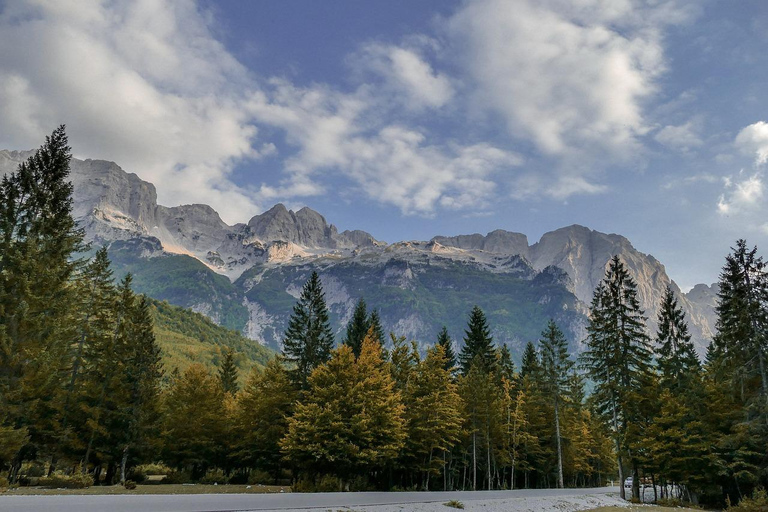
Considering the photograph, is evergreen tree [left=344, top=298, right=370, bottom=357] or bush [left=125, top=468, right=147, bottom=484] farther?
evergreen tree [left=344, top=298, right=370, bottom=357]

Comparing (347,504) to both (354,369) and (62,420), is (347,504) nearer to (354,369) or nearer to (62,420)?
(354,369)

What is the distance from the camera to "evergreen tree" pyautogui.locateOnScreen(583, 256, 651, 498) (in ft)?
130

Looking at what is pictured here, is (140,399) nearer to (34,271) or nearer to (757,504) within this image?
(34,271)

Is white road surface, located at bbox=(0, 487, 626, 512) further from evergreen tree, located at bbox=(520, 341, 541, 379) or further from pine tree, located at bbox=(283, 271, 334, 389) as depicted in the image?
evergreen tree, located at bbox=(520, 341, 541, 379)

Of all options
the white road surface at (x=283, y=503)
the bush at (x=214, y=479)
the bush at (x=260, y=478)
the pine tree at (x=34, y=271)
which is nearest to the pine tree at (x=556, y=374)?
the white road surface at (x=283, y=503)

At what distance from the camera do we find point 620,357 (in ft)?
132

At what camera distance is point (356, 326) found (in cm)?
5888

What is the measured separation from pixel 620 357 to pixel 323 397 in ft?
82.0

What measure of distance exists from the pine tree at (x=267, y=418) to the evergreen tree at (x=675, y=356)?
33647 millimetres

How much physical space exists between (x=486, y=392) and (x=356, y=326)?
1774 centimetres

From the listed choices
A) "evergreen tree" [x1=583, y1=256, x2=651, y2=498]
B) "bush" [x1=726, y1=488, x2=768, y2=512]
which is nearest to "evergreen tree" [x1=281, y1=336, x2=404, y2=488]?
"evergreen tree" [x1=583, y1=256, x2=651, y2=498]

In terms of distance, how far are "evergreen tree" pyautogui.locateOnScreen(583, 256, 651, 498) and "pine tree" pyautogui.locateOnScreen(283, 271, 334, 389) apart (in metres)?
26.0

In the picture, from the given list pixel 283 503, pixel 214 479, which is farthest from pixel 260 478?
pixel 283 503

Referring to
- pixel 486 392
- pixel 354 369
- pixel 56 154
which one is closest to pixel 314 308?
pixel 354 369
